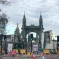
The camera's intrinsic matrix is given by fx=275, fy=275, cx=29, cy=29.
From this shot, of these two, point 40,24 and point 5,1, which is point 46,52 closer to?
point 5,1

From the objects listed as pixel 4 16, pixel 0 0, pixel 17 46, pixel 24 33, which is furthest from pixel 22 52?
pixel 24 33

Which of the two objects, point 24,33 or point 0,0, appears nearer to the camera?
point 0,0

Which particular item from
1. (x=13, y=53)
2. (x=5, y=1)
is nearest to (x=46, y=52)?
(x=13, y=53)

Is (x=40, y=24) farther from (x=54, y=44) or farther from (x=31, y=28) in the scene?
(x=54, y=44)

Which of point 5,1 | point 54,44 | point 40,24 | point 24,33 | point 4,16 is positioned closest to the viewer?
point 5,1

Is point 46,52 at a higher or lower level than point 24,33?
lower

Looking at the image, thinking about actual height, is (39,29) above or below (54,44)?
above

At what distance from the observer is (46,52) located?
223 ft

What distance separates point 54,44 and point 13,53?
37.1 m

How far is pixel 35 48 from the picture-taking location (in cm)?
6712

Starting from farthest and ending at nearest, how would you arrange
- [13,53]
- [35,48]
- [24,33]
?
[24,33] → [35,48] → [13,53]

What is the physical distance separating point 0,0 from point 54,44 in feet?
227

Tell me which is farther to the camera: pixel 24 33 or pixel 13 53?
pixel 24 33

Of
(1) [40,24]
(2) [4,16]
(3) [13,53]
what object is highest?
(1) [40,24]
